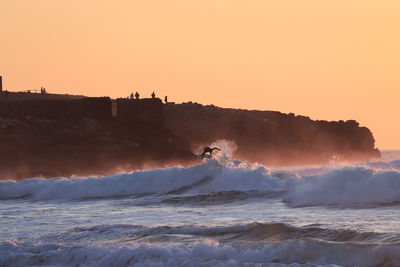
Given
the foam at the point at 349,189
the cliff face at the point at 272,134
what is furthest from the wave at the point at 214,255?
the cliff face at the point at 272,134

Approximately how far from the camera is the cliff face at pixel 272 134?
110 m

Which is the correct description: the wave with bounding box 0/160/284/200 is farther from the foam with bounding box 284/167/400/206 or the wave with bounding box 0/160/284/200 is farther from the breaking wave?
the breaking wave

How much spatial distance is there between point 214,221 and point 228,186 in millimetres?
9473

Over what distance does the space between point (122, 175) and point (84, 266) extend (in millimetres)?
19322

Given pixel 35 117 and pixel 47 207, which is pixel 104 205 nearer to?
pixel 47 207

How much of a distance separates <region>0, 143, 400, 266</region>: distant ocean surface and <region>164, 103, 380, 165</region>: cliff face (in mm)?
69839

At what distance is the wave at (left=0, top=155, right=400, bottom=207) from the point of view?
73.6 feet

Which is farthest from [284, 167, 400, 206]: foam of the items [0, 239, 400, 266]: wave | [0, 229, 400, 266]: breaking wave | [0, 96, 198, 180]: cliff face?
[0, 96, 198, 180]: cliff face

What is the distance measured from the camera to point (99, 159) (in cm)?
6744

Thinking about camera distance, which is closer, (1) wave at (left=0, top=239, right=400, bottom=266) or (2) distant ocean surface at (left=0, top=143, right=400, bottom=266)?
(1) wave at (left=0, top=239, right=400, bottom=266)

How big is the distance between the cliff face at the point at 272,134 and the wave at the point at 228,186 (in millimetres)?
66124

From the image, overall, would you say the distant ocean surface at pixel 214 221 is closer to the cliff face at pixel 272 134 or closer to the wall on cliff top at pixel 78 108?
the wall on cliff top at pixel 78 108

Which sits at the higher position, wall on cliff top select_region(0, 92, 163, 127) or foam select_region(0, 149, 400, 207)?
wall on cliff top select_region(0, 92, 163, 127)

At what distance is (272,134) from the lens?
386 feet
